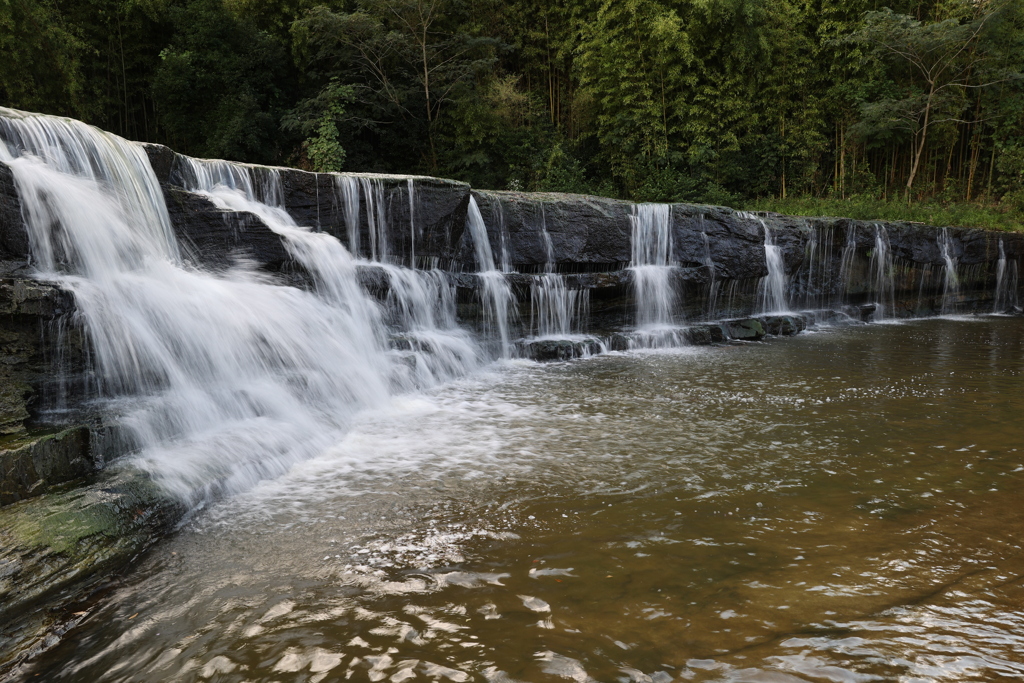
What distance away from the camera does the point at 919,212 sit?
1720 centimetres

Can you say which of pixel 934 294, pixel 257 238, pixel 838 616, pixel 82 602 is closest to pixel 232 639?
pixel 82 602

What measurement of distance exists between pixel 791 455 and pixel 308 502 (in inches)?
140

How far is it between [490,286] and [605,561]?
7.05 metres

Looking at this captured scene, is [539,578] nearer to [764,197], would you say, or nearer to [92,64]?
[764,197]

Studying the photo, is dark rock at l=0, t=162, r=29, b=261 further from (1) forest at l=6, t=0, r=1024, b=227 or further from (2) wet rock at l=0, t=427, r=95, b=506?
(1) forest at l=6, t=0, r=1024, b=227

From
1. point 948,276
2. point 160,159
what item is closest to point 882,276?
point 948,276

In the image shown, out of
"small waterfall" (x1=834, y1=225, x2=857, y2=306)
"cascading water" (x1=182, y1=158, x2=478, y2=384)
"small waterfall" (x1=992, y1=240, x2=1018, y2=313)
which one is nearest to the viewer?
"cascading water" (x1=182, y1=158, x2=478, y2=384)

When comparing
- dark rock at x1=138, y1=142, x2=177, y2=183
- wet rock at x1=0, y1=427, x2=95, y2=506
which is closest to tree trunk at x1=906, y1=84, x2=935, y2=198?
dark rock at x1=138, y1=142, x2=177, y2=183

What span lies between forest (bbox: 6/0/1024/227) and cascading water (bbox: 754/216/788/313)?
6.05m

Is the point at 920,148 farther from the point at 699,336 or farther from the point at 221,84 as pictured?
the point at 221,84

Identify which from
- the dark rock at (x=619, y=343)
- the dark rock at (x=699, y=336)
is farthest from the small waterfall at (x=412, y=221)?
the dark rock at (x=699, y=336)

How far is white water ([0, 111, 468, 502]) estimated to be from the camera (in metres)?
4.65

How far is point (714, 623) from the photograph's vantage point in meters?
2.58

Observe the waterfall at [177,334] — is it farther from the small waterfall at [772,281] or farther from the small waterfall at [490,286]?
the small waterfall at [772,281]
